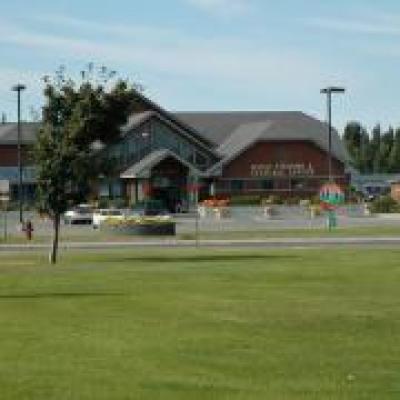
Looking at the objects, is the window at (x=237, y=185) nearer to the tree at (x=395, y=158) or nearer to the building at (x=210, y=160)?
the building at (x=210, y=160)

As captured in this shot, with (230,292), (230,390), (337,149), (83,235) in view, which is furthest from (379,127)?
(230,390)

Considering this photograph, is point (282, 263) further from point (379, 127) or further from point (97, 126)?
point (379, 127)

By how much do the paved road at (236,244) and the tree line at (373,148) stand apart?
399 ft

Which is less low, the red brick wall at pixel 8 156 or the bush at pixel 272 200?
the red brick wall at pixel 8 156

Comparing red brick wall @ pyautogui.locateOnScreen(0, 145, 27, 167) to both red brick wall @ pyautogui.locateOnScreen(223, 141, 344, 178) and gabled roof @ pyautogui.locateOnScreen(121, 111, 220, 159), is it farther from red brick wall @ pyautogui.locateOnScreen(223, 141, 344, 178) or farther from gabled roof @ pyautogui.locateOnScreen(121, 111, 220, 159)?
Result: red brick wall @ pyautogui.locateOnScreen(223, 141, 344, 178)

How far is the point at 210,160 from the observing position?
112938mm

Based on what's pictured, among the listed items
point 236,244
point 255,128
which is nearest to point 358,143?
point 255,128

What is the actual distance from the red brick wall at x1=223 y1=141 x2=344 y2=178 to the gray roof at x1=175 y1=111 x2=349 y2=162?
1.82 feet

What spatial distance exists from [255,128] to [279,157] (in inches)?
214

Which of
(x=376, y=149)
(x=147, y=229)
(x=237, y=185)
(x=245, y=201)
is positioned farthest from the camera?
(x=376, y=149)

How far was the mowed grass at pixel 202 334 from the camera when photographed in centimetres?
1223

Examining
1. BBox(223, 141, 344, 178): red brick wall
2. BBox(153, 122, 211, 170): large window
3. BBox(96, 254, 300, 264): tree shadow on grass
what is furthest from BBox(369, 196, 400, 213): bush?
BBox(96, 254, 300, 264): tree shadow on grass

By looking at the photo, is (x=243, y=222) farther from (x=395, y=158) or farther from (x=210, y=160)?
(x=395, y=158)

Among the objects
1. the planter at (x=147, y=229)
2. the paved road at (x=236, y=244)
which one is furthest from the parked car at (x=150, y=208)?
the paved road at (x=236, y=244)
